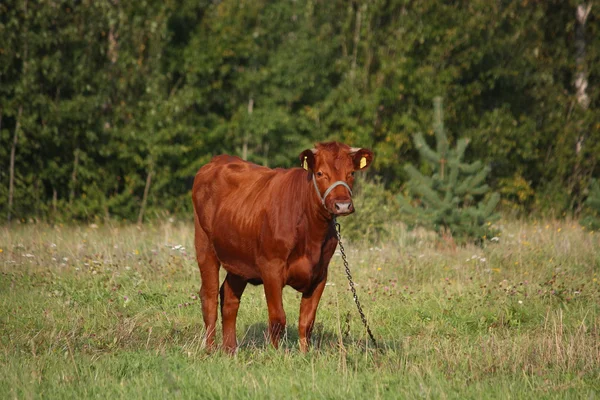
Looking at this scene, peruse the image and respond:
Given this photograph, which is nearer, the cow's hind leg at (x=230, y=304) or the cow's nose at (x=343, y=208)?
the cow's nose at (x=343, y=208)

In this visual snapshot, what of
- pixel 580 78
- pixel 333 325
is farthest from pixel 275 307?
pixel 580 78

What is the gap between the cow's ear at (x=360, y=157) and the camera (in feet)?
22.2

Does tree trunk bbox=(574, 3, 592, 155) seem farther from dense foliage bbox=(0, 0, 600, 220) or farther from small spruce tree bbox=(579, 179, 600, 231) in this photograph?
small spruce tree bbox=(579, 179, 600, 231)

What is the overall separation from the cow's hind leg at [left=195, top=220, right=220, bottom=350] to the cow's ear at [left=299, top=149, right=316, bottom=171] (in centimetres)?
190

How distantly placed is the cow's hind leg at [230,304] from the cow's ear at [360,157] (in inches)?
75.0

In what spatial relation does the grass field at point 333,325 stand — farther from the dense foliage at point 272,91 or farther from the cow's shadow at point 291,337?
the dense foliage at point 272,91

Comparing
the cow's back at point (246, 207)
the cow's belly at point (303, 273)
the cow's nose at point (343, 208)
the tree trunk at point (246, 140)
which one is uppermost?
the cow's nose at point (343, 208)

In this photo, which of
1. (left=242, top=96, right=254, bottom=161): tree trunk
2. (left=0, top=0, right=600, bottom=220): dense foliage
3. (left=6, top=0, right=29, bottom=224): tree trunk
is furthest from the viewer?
(left=242, top=96, right=254, bottom=161): tree trunk

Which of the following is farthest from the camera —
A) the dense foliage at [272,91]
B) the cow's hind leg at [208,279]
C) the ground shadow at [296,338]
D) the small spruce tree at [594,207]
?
the dense foliage at [272,91]

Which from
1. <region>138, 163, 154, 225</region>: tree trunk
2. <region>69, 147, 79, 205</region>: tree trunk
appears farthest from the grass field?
<region>138, 163, 154, 225</region>: tree trunk

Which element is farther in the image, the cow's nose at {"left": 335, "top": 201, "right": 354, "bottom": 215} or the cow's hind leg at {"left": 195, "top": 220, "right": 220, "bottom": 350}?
the cow's hind leg at {"left": 195, "top": 220, "right": 220, "bottom": 350}

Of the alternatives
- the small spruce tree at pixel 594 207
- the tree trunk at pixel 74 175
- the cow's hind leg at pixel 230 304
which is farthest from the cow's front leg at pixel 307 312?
the tree trunk at pixel 74 175

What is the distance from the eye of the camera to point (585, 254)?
39.8 ft

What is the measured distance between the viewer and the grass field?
19.3ft
